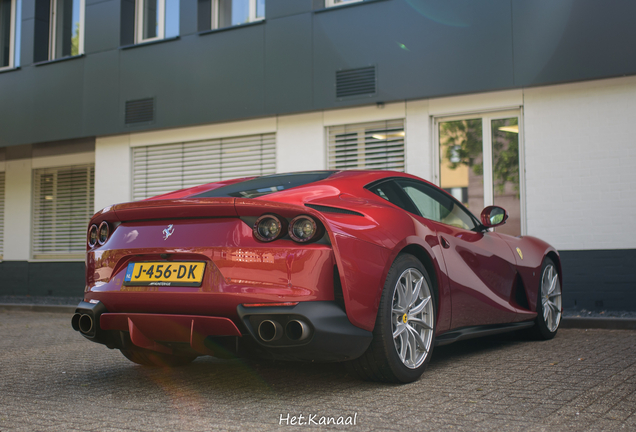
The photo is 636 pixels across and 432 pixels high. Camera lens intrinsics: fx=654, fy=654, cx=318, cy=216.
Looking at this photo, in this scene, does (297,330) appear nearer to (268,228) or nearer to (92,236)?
(268,228)

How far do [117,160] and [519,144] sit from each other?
7835 mm

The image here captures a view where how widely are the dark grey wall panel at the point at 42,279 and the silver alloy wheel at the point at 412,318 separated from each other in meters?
10.6

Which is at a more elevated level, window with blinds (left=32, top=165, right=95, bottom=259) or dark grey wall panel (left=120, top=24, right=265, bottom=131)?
dark grey wall panel (left=120, top=24, right=265, bottom=131)

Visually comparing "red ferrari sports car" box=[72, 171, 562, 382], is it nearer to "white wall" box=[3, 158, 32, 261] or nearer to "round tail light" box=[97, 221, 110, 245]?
"round tail light" box=[97, 221, 110, 245]

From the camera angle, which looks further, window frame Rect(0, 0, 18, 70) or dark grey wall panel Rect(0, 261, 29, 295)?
window frame Rect(0, 0, 18, 70)

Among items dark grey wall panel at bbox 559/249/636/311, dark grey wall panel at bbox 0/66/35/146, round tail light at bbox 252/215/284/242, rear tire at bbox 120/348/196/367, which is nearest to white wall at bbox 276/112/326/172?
dark grey wall panel at bbox 559/249/636/311

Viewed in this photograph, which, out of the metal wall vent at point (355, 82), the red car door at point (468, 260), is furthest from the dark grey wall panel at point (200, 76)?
the red car door at point (468, 260)

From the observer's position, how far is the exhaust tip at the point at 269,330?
10.5 ft

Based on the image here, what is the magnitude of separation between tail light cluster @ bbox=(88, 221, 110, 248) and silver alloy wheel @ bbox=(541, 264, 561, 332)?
382cm

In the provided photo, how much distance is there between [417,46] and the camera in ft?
32.8

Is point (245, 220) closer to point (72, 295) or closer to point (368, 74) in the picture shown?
point (368, 74)

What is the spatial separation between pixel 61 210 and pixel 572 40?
434 inches

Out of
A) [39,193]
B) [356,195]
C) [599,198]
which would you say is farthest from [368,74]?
[39,193]

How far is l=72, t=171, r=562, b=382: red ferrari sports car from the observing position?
329 cm
